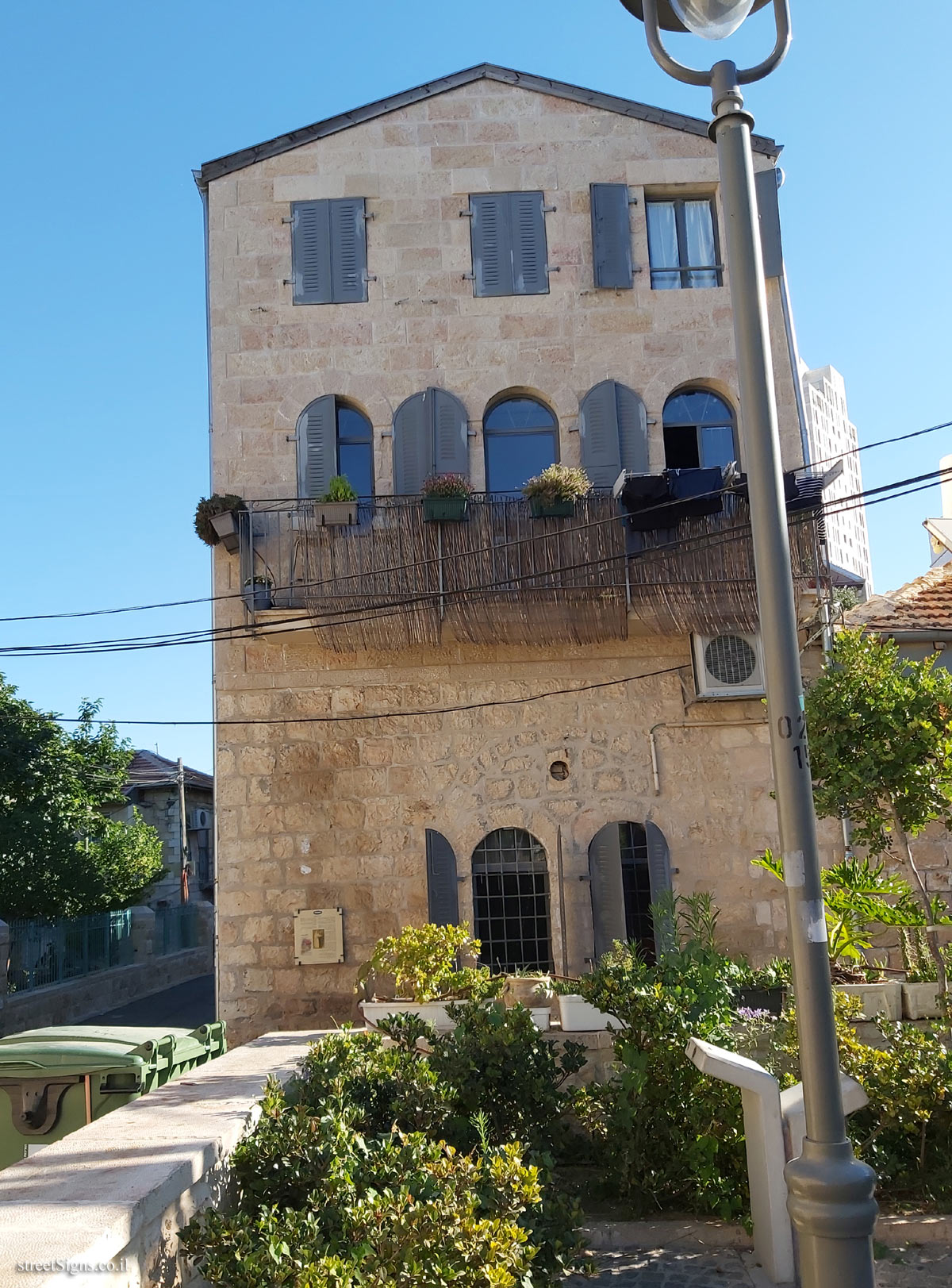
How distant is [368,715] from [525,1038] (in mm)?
6372

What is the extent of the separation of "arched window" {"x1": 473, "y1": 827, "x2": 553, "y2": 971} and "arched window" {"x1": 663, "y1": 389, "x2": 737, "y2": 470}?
4.83m

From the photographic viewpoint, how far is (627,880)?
39.8ft

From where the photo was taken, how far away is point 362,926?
39.0ft

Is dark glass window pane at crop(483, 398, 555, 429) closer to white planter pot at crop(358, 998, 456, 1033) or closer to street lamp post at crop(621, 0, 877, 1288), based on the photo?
white planter pot at crop(358, 998, 456, 1033)

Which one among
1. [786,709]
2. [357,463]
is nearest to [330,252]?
[357,463]

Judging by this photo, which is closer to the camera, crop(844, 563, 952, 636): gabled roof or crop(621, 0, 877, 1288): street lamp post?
crop(621, 0, 877, 1288): street lamp post

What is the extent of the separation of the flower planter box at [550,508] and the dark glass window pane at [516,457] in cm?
98

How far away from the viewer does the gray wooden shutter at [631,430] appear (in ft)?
42.1

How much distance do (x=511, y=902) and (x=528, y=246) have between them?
7702 mm

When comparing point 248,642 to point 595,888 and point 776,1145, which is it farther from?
point 776,1145

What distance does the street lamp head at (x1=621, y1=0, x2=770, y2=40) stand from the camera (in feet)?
13.4

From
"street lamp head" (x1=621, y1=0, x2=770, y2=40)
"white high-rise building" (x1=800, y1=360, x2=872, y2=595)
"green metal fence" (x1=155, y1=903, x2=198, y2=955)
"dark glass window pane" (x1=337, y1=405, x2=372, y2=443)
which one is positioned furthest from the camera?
"white high-rise building" (x1=800, y1=360, x2=872, y2=595)

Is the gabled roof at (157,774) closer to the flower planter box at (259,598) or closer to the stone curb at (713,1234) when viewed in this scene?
the flower planter box at (259,598)

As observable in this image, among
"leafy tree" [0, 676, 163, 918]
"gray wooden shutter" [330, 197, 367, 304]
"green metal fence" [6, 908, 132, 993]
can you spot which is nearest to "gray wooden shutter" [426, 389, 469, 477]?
"gray wooden shutter" [330, 197, 367, 304]
